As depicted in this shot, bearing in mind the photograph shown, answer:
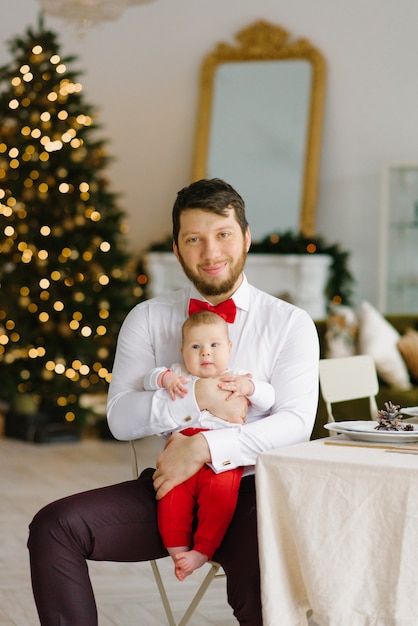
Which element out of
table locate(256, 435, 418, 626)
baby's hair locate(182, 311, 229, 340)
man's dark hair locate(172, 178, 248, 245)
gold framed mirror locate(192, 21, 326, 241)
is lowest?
table locate(256, 435, 418, 626)

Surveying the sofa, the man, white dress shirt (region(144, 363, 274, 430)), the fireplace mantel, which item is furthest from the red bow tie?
the fireplace mantel

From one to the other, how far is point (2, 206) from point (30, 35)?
117cm

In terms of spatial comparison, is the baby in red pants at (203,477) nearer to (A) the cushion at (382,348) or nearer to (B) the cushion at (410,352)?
(A) the cushion at (382,348)

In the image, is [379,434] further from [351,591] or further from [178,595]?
[178,595]

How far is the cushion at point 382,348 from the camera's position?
5.32m

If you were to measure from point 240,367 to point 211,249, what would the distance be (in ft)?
0.96

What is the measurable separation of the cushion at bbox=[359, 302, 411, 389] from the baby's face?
10.2 ft

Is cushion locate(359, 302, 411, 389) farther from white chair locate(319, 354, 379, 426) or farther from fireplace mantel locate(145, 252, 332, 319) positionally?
white chair locate(319, 354, 379, 426)

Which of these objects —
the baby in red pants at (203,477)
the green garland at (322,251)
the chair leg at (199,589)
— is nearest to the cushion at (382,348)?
the green garland at (322,251)

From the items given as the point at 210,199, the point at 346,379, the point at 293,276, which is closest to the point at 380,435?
the point at 210,199

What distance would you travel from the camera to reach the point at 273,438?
2.22 metres

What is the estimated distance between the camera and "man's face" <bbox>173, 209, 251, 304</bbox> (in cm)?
236

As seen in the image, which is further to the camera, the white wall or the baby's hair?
the white wall

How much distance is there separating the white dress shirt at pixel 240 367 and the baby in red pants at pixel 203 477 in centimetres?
4
